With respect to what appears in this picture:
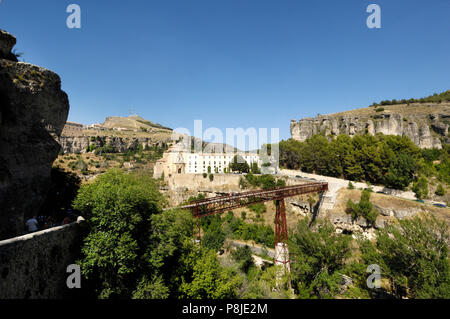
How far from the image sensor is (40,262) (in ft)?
22.4

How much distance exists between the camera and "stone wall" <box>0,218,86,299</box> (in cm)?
572

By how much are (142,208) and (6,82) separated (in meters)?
7.98

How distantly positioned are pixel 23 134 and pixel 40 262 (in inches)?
228

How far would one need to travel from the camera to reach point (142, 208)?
390 inches

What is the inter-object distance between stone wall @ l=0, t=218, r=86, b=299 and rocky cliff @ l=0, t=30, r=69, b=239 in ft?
7.71

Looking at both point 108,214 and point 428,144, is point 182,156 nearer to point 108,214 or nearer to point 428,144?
point 108,214

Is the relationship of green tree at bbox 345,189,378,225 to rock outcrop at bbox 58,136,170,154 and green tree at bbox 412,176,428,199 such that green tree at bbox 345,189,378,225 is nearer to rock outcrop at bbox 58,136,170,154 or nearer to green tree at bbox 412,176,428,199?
green tree at bbox 412,176,428,199

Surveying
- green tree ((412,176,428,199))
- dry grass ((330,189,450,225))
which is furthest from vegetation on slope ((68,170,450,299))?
green tree ((412,176,428,199))

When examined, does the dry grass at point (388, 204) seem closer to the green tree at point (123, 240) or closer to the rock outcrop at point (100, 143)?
the green tree at point (123, 240)

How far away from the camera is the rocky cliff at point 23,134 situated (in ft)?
27.1

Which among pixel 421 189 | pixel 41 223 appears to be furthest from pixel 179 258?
pixel 421 189

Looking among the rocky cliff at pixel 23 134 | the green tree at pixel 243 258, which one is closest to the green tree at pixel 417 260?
the green tree at pixel 243 258

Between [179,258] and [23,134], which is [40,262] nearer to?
[23,134]
